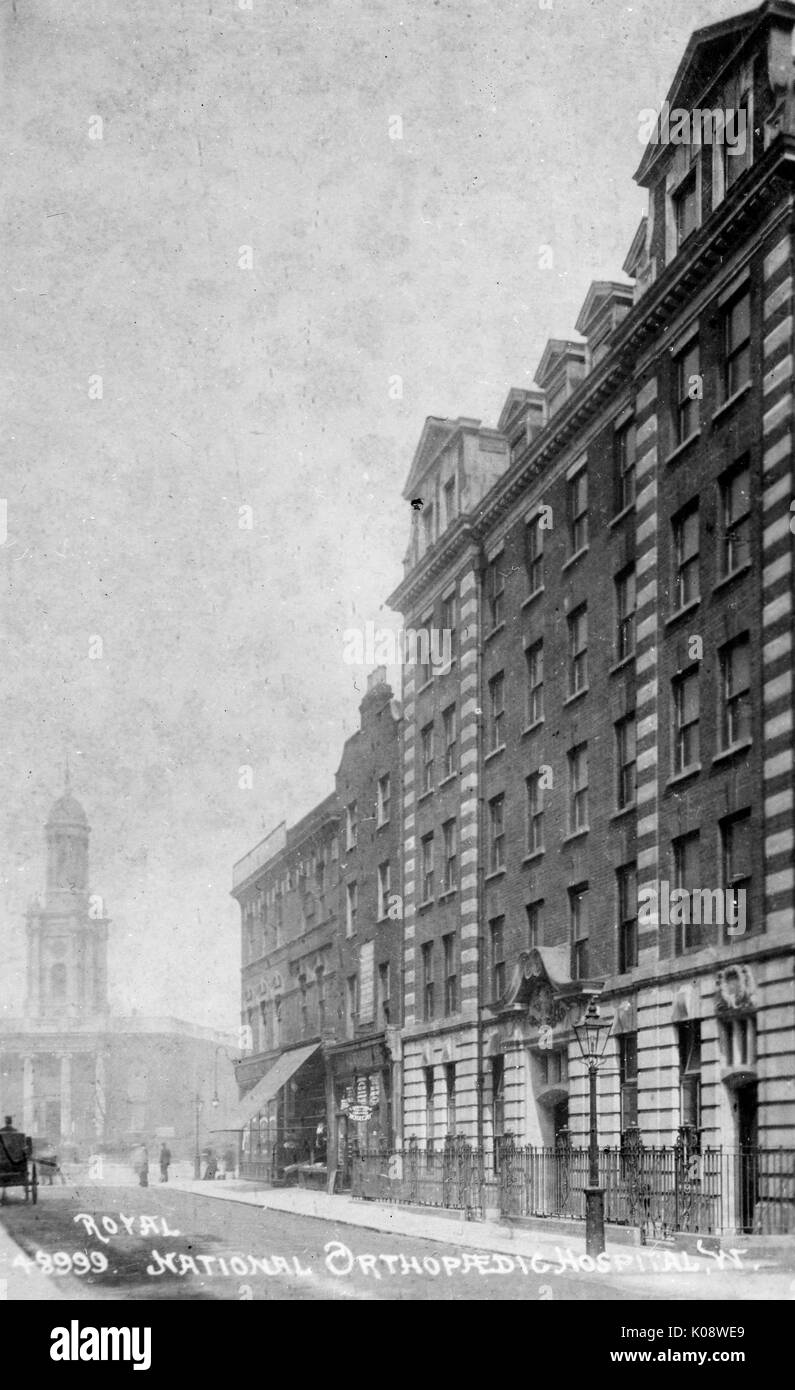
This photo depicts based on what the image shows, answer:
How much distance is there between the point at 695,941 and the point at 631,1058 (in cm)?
363

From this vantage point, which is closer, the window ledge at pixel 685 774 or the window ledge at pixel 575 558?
the window ledge at pixel 685 774

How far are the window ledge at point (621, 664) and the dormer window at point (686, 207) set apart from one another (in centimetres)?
742

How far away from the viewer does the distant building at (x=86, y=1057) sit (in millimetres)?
111250

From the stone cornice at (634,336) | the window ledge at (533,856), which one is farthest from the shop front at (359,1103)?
the stone cornice at (634,336)

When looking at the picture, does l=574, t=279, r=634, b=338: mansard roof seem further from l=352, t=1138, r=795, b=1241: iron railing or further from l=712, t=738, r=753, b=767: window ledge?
l=352, t=1138, r=795, b=1241: iron railing

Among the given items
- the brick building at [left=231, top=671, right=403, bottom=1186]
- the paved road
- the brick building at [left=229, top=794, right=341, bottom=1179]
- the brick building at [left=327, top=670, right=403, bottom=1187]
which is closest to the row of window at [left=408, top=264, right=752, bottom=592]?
the brick building at [left=327, top=670, right=403, bottom=1187]

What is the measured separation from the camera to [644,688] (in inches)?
1192

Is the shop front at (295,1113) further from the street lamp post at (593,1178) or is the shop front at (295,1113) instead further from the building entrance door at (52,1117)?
the building entrance door at (52,1117)

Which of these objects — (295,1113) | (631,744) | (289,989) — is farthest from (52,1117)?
(631,744)

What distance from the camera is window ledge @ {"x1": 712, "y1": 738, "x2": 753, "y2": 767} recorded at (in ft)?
85.8

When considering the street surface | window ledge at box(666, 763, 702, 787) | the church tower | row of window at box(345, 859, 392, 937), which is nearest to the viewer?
the street surface

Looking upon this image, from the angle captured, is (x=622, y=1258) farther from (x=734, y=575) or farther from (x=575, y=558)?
(x=575, y=558)

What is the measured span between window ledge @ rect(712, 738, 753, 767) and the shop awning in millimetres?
30167
